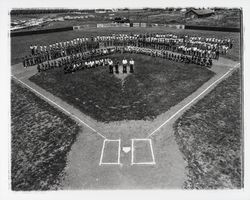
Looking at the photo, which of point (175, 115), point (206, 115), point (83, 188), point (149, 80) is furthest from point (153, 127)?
point (149, 80)

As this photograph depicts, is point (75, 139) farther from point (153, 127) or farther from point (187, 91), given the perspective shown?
point (187, 91)

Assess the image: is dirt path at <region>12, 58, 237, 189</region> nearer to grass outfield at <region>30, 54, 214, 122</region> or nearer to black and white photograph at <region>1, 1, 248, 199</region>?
black and white photograph at <region>1, 1, 248, 199</region>

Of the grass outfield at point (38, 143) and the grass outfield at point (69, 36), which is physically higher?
the grass outfield at point (69, 36)

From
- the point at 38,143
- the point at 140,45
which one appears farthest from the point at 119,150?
the point at 140,45

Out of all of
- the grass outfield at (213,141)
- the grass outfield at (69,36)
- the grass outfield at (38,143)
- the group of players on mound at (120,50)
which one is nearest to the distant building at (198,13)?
the grass outfield at (69,36)

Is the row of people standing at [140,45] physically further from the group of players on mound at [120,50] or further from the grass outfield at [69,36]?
the grass outfield at [69,36]

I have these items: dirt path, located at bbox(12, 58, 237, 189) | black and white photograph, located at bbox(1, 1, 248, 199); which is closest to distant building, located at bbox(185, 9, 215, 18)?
black and white photograph, located at bbox(1, 1, 248, 199)

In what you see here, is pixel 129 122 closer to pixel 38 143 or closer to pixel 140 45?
pixel 38 143
